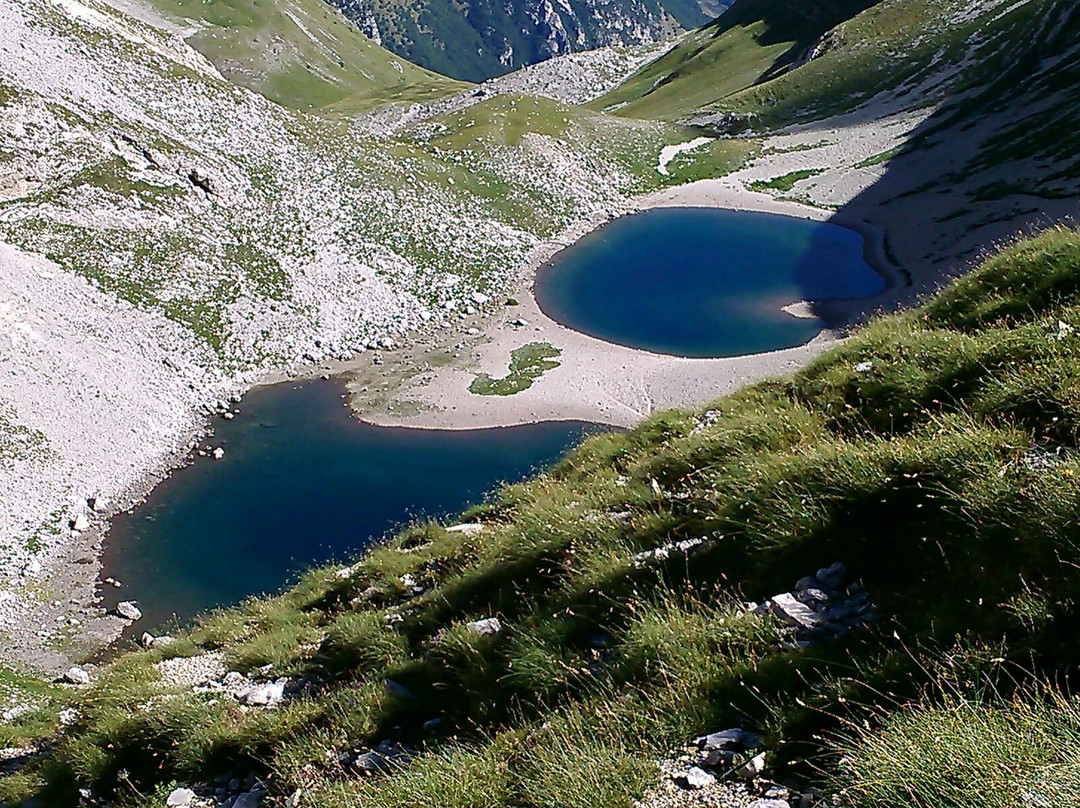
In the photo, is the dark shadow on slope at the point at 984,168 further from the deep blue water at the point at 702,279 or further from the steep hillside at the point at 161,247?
the steep hillside at the point at 161,247

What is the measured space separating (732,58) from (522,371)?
132923 millimetres

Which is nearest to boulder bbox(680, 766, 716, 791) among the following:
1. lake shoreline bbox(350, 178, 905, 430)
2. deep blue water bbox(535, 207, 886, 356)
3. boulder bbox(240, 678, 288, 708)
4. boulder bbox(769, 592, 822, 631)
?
boulder bbox(769, 592, 822, 631)

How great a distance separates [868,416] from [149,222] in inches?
1957

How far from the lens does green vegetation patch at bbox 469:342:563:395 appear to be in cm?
4506

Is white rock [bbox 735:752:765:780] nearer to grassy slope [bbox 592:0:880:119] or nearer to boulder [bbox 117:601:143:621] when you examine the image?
boulder [bbox 117:601:143:621]

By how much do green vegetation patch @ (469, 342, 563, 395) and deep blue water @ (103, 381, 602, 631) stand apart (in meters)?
4.22

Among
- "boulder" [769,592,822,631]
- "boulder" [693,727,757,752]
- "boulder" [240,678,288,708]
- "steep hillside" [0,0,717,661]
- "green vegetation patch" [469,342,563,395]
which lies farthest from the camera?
"green vegetation patch" [469,342,563,395]

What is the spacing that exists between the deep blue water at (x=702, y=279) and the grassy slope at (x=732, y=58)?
2458 inches

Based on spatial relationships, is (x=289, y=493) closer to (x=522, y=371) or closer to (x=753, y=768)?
(x=522, y=371)

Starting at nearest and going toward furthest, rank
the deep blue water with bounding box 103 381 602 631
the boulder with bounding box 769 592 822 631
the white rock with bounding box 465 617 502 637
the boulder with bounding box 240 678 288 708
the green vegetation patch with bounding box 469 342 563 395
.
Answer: the boulder with bounding box 769 592 822 631
the white rock with bounding box 465 617 502 637
the boulder with bounding box 240 678 288 708
the deep blue water with bounding box 103 381 602 631
the green vegetation patch with bounding box 469 342 563 395

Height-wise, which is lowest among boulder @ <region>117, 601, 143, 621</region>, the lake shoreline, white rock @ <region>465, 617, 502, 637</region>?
boulder @ <region>117, 601, 143, 621</region>

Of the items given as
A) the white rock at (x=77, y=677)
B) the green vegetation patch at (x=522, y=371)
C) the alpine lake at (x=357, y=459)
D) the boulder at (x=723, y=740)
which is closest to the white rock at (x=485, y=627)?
the boulder at (x=723, y=740)

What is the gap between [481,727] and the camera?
6.89 meters

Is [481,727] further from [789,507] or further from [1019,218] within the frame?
[1019,218]
